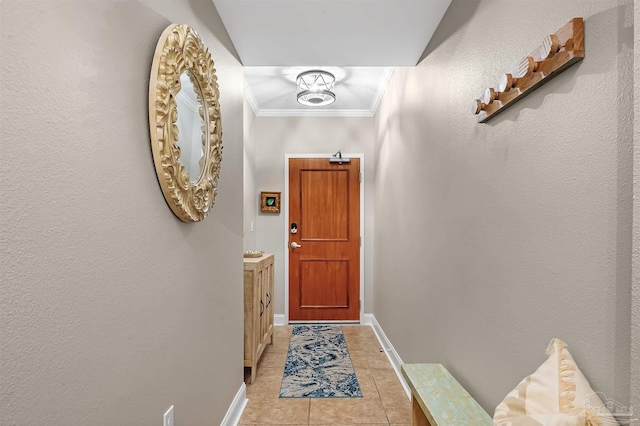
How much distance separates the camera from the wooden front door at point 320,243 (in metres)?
4.09

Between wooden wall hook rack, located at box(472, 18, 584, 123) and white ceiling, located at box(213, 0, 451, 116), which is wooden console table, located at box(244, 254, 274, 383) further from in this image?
wooden wall hook rack, located at box(472, 18, 584, 123)

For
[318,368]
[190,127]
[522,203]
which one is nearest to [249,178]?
[318,368]

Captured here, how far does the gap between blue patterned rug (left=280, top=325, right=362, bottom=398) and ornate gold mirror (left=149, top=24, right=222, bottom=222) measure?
67.1 inches

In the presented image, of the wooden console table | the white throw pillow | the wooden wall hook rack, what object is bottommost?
the wooden console table

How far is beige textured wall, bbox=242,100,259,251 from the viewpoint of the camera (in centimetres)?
358

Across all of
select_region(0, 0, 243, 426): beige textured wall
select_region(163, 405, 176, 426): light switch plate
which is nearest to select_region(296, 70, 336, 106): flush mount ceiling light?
select_region(0, 0, 243, 426): beige textured wall

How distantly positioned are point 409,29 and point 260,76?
1.66m

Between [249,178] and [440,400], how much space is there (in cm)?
296

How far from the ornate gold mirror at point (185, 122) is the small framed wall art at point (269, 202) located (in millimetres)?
2374

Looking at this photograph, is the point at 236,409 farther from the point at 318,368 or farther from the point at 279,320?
the point at 279,320

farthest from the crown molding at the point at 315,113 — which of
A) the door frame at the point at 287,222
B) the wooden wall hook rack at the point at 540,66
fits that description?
the wooden wall hook rack at the point at 540,66

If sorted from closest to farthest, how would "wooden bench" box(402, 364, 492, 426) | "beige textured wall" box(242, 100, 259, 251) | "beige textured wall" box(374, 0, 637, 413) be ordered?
"beige textured wall" box(374, 0, 637, 413) → "wooden bench" box(402, 364, 492, 426) → "beige textured wall" box(242, 100, 259, 251)

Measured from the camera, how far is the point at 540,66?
93 centimetres

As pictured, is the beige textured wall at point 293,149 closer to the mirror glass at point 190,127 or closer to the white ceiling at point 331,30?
the white ceiling at point 331,30
